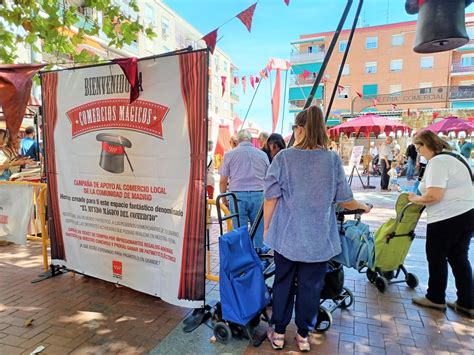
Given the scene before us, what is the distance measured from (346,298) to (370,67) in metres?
36.9

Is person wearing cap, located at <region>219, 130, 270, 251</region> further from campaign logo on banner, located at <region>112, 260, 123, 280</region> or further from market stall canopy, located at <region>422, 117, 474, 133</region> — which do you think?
market stall canopy, located at <region>422, 117, 474, 133</region>

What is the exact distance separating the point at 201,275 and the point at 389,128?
35.1 ft

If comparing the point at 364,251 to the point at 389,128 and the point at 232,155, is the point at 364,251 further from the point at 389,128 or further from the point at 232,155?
the point at 389,128

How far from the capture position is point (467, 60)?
1287 inches

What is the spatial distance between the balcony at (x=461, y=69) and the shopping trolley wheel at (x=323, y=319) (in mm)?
37437

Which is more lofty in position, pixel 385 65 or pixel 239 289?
pixel 385 65

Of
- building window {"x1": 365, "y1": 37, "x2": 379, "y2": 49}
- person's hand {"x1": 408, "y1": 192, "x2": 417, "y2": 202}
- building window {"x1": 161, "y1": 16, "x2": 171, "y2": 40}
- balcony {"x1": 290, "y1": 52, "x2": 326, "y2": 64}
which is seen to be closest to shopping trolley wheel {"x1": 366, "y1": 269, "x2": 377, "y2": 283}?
person's hand {"x1": 408, "y1": 192, "x2": 417, "y2": 202}

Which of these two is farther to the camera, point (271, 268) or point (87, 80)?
point (87, 80)

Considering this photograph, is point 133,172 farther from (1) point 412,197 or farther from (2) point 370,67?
(2) point 370,67

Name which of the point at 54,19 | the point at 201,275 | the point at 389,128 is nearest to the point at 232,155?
the point at 201,275

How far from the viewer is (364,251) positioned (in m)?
2.79

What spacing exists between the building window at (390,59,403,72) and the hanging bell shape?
36.3m

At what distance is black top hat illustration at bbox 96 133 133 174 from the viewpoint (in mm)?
3234

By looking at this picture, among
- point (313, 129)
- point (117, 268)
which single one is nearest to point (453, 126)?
point (313, 129)
